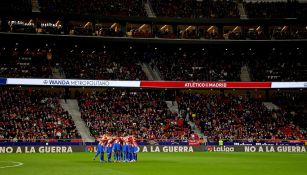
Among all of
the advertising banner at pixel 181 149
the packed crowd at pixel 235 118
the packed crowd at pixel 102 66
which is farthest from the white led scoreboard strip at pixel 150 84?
the advertising banner at pixel 181 149

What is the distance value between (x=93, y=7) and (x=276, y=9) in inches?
1064

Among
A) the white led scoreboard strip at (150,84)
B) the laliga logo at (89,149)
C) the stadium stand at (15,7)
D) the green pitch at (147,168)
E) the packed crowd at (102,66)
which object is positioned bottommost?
the laliga logo at (89,149)

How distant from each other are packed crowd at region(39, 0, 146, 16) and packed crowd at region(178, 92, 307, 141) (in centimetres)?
1414

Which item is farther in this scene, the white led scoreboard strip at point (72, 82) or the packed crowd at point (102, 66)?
the packed crowd at point (102, 66)

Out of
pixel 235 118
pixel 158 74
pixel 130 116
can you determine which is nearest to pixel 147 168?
pixel 130 116

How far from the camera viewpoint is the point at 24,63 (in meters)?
67.9

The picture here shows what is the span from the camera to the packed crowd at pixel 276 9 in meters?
75.8

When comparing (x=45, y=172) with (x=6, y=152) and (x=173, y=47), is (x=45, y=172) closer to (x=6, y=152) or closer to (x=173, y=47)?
(x=6, y=152)

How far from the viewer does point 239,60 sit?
7762 centimetres

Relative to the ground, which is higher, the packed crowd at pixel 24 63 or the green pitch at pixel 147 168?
the packed crowd at pixel 24 63

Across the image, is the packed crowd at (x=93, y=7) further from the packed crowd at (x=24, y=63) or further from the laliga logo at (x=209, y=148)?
the laliga logo at (x=209, y=148)

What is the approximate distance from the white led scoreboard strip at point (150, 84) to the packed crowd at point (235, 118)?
1897 mm

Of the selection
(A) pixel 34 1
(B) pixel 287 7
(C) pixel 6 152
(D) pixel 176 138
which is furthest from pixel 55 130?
(B) pixel 287 7

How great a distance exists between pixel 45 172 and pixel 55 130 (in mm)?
30023
